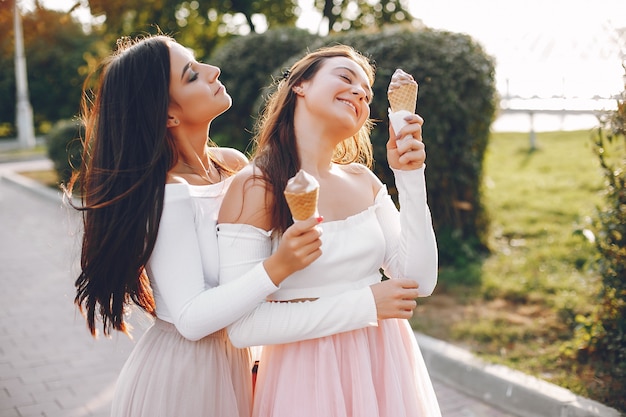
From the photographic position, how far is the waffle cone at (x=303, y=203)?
172 cm

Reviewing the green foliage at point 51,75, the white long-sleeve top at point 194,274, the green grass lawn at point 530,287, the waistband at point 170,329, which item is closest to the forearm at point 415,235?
the white long-sleeve top at point 194,274

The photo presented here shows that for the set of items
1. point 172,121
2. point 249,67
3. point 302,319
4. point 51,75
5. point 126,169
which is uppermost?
point 51,75

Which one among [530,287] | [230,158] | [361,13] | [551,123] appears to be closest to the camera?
[230,158]

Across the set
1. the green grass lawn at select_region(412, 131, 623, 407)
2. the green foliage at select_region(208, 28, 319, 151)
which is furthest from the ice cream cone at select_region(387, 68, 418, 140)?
the green foliage at select_region(208, 28, 319, 151)

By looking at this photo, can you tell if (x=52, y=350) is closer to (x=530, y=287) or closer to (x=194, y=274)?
(x=194, y=274)

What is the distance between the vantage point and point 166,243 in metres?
1.96

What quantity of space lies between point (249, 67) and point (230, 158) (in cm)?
703

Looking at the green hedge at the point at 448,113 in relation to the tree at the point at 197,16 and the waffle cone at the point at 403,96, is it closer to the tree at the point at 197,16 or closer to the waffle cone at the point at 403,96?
the waffle cone at the point at 403,96

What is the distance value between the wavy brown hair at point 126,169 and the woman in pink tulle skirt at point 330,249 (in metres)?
0.24

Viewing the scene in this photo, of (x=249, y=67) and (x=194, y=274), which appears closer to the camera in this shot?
(x=194, y=274)

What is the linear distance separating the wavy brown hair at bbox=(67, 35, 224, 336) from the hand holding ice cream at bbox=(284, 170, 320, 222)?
46cm

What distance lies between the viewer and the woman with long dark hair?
1918mm

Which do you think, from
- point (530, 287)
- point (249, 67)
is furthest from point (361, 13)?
point (530, 287)

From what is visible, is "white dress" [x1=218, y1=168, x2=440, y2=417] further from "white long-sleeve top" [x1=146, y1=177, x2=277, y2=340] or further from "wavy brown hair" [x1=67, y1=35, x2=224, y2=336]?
"wavy brown hair" [x1=67, y1=35, x2=224, y2=336]
